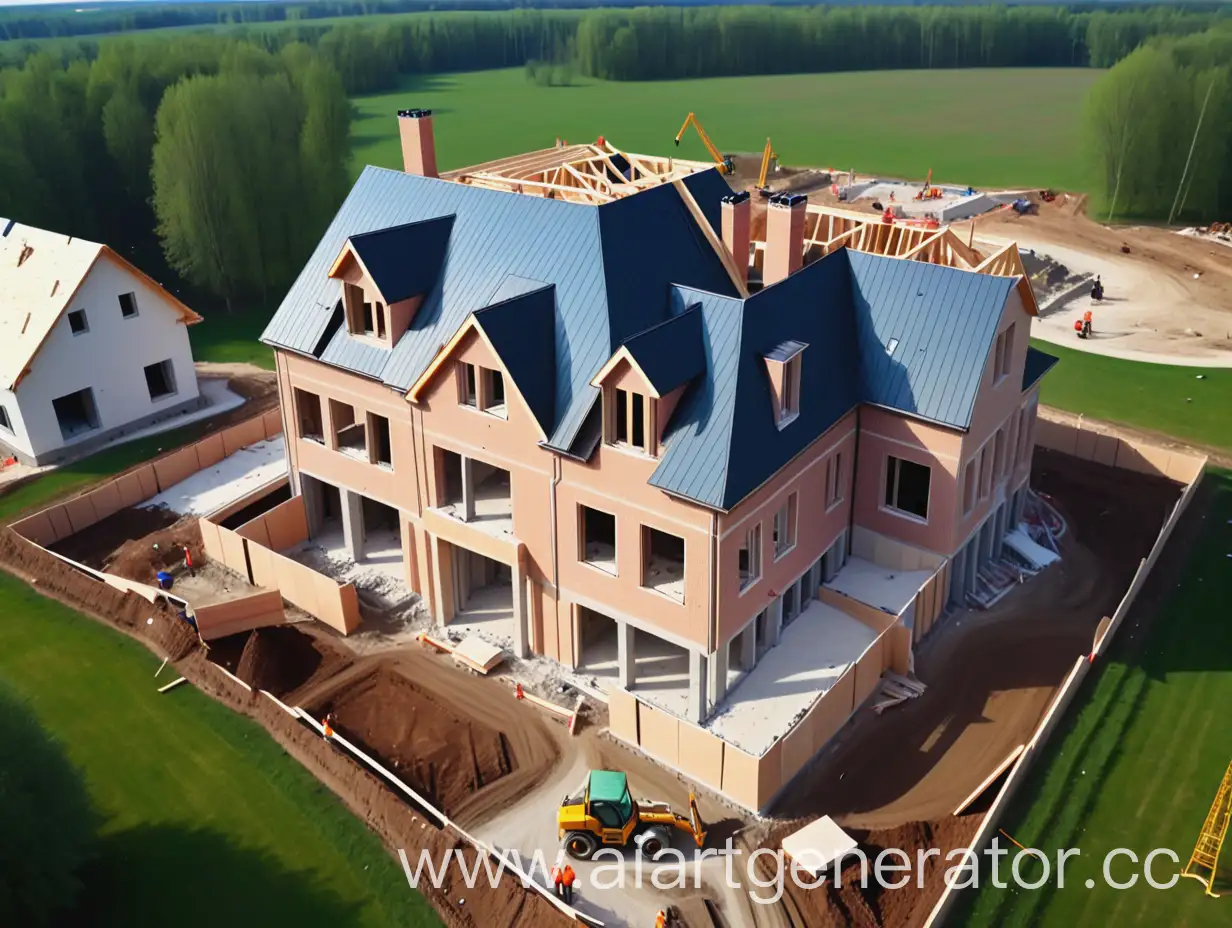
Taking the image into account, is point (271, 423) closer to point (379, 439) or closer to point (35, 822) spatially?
point (379, 439)

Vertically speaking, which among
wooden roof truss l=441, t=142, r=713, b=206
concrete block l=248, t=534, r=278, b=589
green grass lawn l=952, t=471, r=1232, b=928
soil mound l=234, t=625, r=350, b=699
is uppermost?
wooden roof truss l=441, t=142, r=713, b=206

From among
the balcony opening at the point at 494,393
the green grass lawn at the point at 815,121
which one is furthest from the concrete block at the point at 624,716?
the green grass lawn at the point at 815,121

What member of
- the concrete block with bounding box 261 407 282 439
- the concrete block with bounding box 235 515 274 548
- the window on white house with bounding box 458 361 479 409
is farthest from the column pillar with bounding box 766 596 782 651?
the concrete block with bounding box 261 407 282 439

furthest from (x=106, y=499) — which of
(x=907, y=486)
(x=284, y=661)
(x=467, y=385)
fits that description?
(x=907, y=486)

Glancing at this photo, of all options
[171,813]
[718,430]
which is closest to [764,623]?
[718,430]

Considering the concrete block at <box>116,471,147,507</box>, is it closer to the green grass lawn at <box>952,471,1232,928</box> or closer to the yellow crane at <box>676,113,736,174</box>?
the yellow crane at <box>676,113,736,174</box>

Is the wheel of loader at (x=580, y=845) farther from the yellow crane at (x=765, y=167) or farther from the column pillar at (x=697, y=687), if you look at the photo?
the yellow crane at (x=765, y=167)
